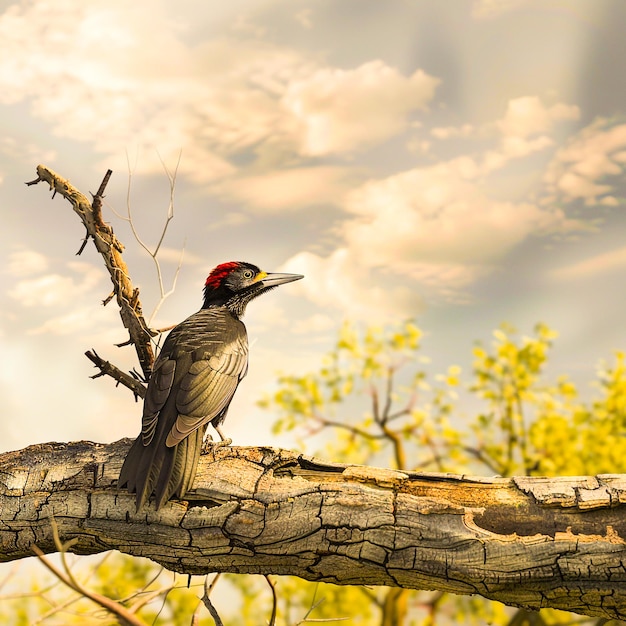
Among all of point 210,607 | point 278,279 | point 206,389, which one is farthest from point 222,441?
point 278,279

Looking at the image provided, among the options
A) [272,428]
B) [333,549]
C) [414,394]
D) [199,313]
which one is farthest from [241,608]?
[333,549]

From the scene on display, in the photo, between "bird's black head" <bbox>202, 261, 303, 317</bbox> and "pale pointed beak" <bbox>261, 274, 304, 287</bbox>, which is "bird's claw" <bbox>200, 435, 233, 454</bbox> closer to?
"bird's black head" <bbox>202, 261, 303, 317</bbox>

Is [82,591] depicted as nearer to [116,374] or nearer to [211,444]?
[211,444]

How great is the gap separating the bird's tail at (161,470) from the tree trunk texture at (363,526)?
77 mm

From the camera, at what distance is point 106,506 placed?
277 cm

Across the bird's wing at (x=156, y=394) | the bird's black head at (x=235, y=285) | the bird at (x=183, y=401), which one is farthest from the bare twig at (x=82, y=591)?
the bird's black head at (x=235, y=285)

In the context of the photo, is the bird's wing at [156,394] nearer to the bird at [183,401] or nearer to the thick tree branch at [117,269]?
the bird at [183,401]

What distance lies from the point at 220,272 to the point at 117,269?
0.56 meters

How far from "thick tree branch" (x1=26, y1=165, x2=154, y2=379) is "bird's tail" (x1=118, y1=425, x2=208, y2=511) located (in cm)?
90

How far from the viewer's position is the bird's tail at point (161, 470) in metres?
2.63

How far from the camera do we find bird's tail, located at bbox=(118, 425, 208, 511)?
8.64ft

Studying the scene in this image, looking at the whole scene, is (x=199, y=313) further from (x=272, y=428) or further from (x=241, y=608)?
(x=241, y=608)

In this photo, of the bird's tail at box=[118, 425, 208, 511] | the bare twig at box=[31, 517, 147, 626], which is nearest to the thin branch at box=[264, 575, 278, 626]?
the bird's tail at box=[118, 425, 208, 511]

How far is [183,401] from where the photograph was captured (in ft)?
9.11
